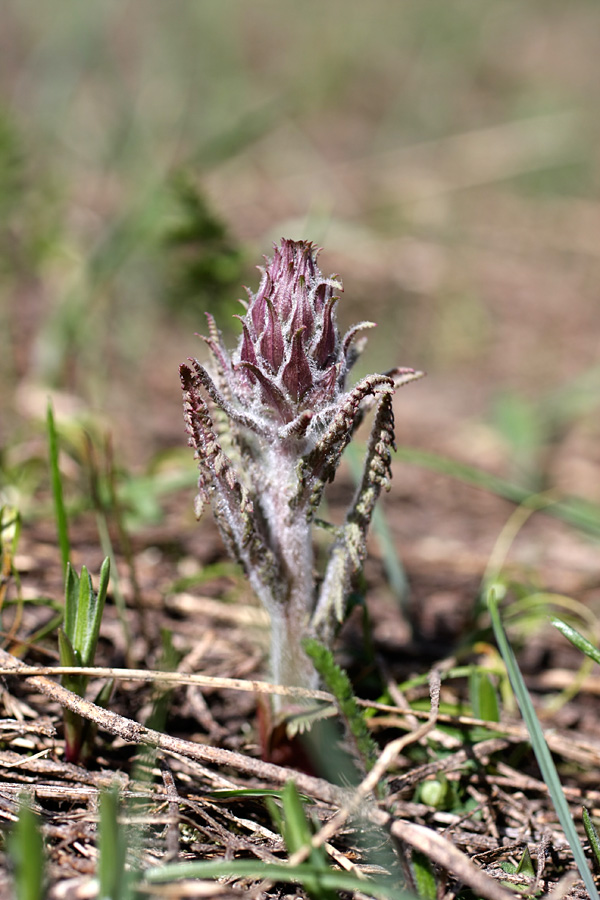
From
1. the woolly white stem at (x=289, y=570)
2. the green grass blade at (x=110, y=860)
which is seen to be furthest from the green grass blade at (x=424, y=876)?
the green grass blade at (x=110, y=860)

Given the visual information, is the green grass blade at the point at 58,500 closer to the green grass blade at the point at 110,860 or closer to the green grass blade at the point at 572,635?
the green grass blade at the point at 110,860

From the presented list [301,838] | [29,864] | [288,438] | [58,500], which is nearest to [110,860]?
[29,864]

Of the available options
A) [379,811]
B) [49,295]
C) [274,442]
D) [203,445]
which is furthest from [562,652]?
[49,295]

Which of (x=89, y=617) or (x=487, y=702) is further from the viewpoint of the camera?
Answer: (x=487, y=702)

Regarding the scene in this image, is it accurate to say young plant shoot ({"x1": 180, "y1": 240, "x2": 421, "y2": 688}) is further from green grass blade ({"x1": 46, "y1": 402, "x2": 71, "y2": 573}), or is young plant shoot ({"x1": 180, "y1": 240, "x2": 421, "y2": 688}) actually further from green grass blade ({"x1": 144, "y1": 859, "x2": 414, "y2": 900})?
green grass blade ({"x1": 144, "y1": 859, "x2": 414, "y2": 900})

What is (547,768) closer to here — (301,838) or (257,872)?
(301,838)

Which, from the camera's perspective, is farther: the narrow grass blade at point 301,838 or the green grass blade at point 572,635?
the green grass blade at point 572,635

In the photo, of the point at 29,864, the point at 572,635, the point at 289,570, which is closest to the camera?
the point at 29,864
